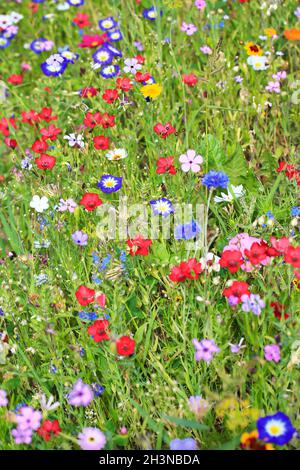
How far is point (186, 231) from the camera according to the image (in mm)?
2426

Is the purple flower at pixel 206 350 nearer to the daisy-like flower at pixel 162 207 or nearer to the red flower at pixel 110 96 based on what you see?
the daisy-like flower at pixel 162 207

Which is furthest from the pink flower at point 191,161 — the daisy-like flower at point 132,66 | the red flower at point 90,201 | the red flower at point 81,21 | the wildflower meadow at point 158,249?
the red flower at point 81,21

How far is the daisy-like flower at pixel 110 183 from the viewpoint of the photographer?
8.65 ft

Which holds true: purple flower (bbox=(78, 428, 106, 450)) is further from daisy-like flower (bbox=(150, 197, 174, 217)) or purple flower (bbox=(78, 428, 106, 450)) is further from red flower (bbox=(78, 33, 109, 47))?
red flower (bbox=(78, 33, 109, 47))

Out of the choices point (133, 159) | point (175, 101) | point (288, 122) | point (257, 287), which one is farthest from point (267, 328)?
point (175, 101)

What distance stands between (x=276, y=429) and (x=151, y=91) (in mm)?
1706

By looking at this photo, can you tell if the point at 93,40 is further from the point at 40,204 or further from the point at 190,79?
the point at 40,204

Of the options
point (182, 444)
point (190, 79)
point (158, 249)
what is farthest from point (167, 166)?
point (182, 444)

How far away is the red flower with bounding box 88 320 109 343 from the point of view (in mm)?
2086

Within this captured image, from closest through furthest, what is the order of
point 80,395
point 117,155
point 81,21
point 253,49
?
point 80,395, point 117,155, point 253,49, point 81,21

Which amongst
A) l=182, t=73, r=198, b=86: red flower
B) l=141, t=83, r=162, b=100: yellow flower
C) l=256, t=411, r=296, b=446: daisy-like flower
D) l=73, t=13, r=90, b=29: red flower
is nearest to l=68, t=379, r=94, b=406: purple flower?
l=256, t=411, r=296, b=446: daisy-like flower

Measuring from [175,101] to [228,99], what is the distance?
0.96 ft

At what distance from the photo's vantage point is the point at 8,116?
3541 mm
